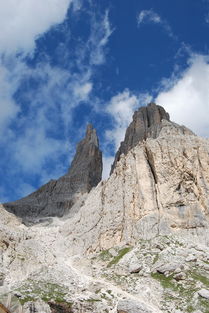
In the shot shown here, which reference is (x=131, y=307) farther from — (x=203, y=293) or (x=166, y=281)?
(x=203, y=293)

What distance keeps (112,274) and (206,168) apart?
30.9 m

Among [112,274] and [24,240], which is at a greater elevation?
[24,240]

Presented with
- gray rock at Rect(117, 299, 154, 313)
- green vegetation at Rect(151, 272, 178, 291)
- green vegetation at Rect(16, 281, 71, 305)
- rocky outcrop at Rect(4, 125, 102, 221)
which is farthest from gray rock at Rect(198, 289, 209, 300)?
rocky outcrop at Rect(4, 125, 102, 221)

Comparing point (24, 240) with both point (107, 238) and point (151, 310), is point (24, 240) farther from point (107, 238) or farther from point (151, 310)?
point (151, 310)

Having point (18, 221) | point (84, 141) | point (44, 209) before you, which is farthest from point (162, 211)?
point (84, 141)

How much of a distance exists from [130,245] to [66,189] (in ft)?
162

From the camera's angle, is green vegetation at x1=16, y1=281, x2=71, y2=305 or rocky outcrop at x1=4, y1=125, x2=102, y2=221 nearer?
green vegetation at x1=16, y1=281, x2=71, y2=305

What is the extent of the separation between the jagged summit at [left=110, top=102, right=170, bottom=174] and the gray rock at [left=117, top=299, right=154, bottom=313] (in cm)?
7642

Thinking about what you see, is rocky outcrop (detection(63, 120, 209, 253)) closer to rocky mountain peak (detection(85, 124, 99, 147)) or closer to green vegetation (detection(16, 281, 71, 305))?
green vegetation (detection(16, 281, 71, 305))

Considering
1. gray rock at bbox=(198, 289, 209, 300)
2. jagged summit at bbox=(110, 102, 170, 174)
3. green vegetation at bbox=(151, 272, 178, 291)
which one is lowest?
gray rock at bbox=(198, 289, 209, 300)

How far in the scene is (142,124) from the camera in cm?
13412

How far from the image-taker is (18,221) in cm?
9388

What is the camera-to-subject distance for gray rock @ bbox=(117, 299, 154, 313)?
51.6 m

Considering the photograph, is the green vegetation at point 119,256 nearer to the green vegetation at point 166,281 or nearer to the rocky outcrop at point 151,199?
the rocky outcrop at point 151,199
